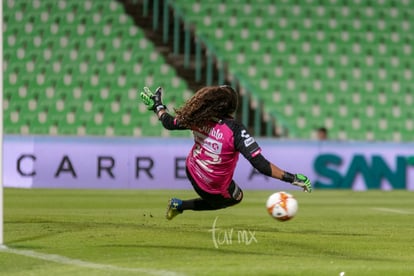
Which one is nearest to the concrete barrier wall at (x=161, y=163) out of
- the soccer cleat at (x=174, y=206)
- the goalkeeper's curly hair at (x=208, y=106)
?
the soccer cleat at (x=174, y=206)

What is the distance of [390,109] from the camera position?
26.1 m

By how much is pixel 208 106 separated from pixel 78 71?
54.3ft

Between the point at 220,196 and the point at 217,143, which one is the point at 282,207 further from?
the point at 220,196

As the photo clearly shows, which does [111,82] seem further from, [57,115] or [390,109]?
[390,109]

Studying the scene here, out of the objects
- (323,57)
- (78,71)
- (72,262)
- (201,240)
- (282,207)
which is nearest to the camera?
(72,262)

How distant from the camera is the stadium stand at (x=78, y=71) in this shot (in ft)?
82.7

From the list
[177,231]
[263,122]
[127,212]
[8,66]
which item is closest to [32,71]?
[8,66]

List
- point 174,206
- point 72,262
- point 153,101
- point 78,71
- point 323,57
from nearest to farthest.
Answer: point 72,262 → point 153,101 → point 174,206 → point 78,71 → point 323,57

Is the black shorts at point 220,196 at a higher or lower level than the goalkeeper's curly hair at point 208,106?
lower

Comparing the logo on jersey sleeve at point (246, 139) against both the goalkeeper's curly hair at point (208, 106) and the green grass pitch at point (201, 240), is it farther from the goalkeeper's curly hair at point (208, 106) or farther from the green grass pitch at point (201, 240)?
the green grass pitch at point (201, 240)

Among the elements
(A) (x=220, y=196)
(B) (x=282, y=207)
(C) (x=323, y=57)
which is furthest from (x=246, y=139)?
(C) (x=323, y=57)

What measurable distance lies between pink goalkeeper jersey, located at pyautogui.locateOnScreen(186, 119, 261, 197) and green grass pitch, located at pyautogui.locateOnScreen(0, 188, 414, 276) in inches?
24.3

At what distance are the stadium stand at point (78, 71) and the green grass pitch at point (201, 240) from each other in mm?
7601

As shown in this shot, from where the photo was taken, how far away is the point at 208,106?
32.7 ft
